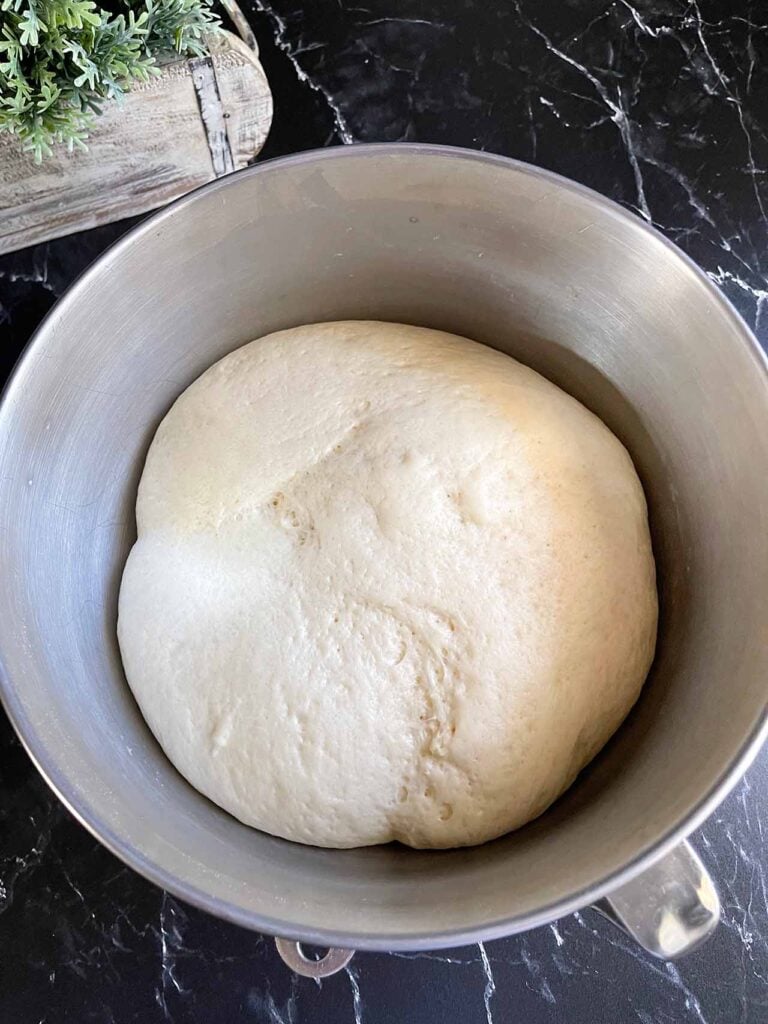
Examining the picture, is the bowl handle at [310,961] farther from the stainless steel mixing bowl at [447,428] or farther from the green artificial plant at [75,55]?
the green artificial plant at [75,55]

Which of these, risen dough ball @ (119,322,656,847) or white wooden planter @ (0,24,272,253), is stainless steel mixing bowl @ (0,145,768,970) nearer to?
risen dough ball @ (119,322,656,847)

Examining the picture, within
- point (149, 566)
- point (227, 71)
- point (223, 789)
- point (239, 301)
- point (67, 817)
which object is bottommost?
point (67, 817)

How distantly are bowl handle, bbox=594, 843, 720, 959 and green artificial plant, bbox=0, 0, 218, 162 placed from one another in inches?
32.1

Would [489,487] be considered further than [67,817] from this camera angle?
No

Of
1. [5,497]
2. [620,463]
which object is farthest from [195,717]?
Answer: [620,463]

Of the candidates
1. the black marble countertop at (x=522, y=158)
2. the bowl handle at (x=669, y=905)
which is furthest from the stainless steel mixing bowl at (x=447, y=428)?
the black marble countertop at (x=522, y=158)

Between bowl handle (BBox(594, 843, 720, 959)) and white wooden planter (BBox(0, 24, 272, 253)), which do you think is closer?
bowl handle (BBox(594, 843, 720, 959))

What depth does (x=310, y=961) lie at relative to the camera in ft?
2.99

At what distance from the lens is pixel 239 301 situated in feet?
2.96

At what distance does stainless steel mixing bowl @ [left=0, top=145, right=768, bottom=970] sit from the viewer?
2.24ft

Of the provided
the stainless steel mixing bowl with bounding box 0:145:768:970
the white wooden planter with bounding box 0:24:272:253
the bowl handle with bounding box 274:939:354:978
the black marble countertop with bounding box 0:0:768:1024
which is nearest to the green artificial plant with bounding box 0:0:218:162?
the white wooden planter with bounding box 0:24:272:253

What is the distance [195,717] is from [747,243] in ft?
2.82

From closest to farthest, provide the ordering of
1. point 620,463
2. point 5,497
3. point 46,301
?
point 5,497 < point 620,463 < point 46,301

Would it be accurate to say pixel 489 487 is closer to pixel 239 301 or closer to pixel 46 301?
pixel 239 301
